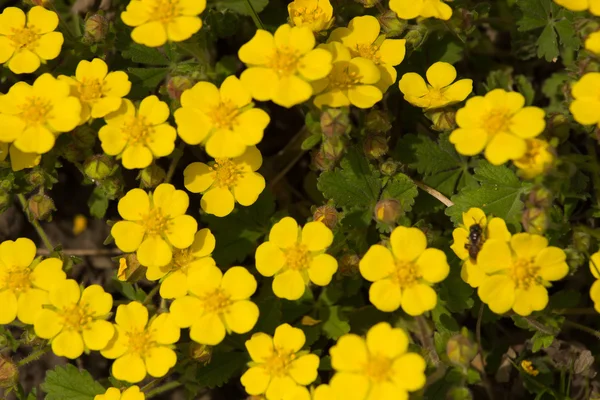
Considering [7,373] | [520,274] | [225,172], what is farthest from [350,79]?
[7,373]

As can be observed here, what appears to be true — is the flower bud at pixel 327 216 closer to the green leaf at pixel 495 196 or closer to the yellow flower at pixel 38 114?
the green leaf at pixel 495 196

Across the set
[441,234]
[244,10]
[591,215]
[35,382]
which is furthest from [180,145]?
[591,215]

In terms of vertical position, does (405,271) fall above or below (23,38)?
below

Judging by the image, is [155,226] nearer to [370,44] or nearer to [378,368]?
[378,368]

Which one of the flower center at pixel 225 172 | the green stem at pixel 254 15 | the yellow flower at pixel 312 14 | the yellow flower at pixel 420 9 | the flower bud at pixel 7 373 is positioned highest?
the yellow flower at pixel 420 9

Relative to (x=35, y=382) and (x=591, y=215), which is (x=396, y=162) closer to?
(x=591, y=215)

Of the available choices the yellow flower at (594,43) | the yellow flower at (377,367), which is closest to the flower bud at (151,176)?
the yellow flower at (377,367)
